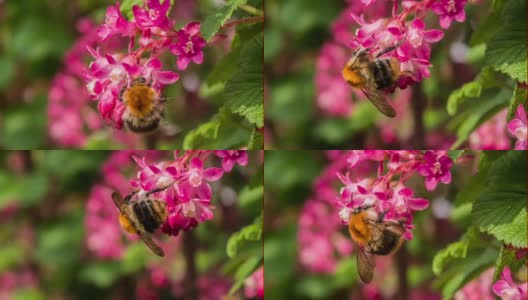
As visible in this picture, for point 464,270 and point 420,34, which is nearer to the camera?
point 420,34

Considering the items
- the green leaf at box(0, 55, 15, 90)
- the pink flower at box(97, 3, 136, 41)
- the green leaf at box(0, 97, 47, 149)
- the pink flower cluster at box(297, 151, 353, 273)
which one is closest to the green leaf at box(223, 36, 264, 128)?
the pink flower at box(97, 3, 136, 41)

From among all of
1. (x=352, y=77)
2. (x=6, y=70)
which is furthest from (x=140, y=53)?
(x=6, y=70)

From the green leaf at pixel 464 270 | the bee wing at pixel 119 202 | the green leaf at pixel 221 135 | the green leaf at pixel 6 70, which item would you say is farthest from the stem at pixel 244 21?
the green leaf at pixel 6 70

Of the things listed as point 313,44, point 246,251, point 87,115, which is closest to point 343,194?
point 246,251

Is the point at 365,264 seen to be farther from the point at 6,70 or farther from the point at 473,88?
the point at 6,70

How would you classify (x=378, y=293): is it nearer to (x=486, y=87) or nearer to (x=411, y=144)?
(x=411, y=144)

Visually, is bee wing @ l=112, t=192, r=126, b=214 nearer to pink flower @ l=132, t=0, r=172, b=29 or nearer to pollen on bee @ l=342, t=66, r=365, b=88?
pink flower @ l=132, t=0, r=172, b=29
